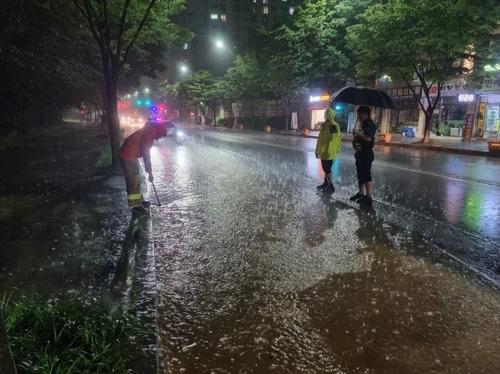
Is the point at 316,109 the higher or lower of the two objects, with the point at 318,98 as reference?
lower

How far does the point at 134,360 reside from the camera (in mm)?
2605

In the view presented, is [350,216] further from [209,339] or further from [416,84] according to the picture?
[416,84]

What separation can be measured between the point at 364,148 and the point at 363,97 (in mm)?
1410

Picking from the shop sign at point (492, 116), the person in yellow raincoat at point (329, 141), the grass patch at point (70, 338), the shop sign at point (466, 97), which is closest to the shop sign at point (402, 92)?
the shop sign at point (466, 97)

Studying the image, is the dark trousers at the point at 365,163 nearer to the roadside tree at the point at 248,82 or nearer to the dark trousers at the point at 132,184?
the dark trousers at the point at 132,184

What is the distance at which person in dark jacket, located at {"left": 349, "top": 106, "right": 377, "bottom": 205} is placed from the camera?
23.5 ft

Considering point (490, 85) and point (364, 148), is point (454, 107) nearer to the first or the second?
point (490, 85)

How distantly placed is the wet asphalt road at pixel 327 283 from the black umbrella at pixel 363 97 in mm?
2020

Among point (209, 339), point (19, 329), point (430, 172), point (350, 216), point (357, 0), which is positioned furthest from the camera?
point (357, 0)

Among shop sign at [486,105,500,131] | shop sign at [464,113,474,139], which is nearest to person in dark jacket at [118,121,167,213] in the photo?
shop sign at [464,113,474,139]

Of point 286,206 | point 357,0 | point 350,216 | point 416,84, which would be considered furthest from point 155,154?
point 416,84

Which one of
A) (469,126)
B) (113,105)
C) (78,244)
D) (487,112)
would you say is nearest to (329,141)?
(78,244)

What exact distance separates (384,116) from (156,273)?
33.8 m

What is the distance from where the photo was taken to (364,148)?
7312 mm
